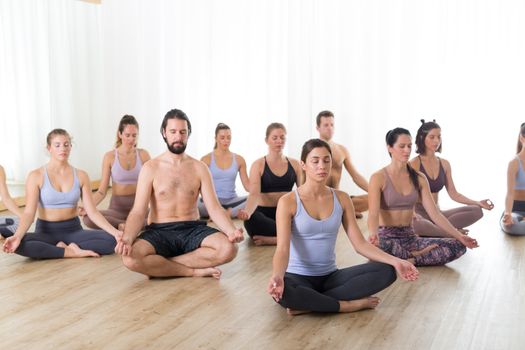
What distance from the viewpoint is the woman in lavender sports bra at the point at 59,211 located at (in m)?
4.21

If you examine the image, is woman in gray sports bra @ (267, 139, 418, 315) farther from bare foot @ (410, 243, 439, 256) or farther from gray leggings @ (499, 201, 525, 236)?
gray leggings @ (499, 201, 525, 236)

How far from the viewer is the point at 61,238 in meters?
4.35

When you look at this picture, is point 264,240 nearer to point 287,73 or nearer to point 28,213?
point 28,213

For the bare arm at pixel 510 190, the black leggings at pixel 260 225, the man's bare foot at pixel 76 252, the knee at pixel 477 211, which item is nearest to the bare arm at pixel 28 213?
the man's bare foot at pixel 76 252

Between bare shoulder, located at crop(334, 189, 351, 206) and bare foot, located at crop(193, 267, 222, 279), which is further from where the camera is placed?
bare foot, located at crop(193, 267, 222, 279)

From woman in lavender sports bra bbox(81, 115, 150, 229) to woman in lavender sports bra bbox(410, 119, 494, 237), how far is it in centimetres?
204

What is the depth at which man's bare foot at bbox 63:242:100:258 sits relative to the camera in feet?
14.0

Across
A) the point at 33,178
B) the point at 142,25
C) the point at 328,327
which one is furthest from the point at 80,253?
the point at 142,25

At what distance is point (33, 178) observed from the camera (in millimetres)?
4230

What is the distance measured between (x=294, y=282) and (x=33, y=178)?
2.02 meters

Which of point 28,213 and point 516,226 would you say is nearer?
point 28,213

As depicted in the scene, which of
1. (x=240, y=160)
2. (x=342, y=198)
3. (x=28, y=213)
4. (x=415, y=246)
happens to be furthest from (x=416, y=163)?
(x=28, y=213)

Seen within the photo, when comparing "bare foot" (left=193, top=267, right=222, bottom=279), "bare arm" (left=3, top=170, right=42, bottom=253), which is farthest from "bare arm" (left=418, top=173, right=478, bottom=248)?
"bare arm" (left=3, top=170, right=42, bottom=253)

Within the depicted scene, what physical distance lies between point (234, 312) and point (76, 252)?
153 cm
